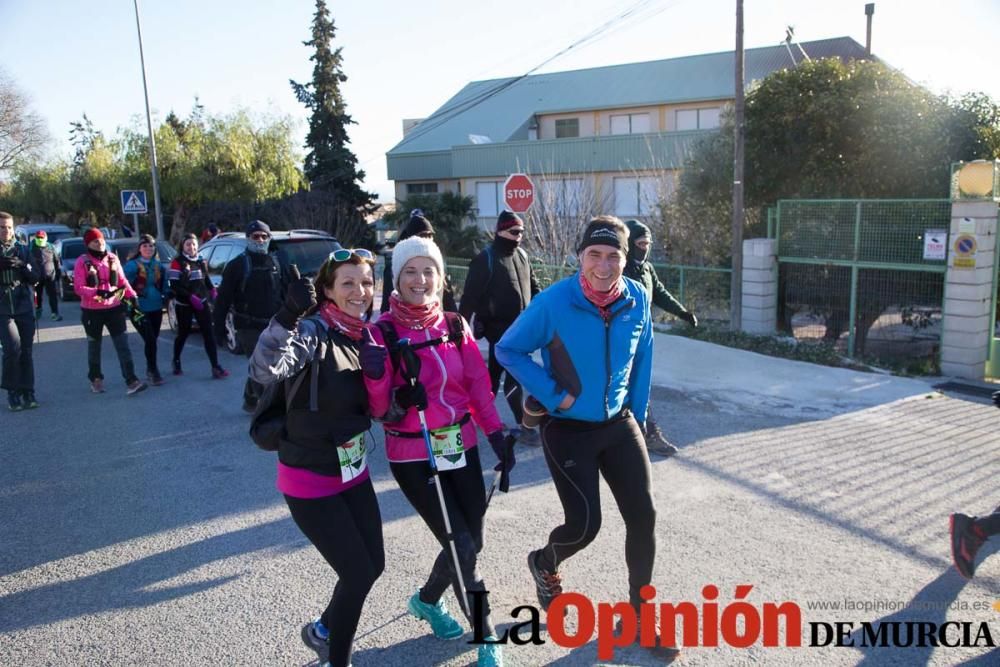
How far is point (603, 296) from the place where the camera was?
3.45m

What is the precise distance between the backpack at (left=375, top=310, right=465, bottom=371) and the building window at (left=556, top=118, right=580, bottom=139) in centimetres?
3252

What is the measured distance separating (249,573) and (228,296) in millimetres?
3581

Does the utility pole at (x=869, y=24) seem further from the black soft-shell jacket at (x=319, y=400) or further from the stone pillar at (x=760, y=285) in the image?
the black soft-shell jacket at (x=319, y=400)

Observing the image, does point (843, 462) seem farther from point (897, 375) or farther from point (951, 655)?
point (897, 375)

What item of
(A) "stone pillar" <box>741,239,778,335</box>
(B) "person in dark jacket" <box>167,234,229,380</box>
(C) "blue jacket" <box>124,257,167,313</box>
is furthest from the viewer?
(A) "stone pillar" <box>741,239,778,335</box>

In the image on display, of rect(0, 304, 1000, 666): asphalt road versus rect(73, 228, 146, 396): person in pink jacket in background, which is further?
rect(73, 228, 146, 396): person in pink jacket in background

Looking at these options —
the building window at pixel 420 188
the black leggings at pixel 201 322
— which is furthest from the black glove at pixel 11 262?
the building window at pixel 420 188

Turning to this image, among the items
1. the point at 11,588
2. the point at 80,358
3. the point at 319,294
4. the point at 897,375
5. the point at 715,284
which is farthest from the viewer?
the point at 715,284

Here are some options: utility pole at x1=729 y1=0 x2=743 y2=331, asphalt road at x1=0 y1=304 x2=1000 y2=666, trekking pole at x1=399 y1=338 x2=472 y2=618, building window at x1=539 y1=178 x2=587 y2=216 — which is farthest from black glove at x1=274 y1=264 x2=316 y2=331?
building window at x1=539 y1=178 x2=587 y2=216

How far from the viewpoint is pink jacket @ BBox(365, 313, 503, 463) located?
3195 mm

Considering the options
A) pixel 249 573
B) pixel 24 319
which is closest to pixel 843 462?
pixel 249 573

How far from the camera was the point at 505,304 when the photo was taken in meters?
6.26

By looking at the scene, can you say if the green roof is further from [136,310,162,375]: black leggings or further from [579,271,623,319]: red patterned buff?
[579,271,623,319]: red patterned buff

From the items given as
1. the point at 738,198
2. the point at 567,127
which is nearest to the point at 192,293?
the point at 738,198
